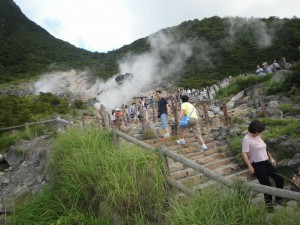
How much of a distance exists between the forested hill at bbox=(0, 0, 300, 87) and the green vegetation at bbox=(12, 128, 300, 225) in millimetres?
27785

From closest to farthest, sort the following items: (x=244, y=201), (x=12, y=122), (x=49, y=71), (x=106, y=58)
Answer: (x=244, y=201)
(x=12, y=122)
(x=49, y=71)
(x=106, y=58)

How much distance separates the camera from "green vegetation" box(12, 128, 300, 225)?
3.54 metres

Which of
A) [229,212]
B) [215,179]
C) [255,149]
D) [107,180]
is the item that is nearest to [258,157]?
[255,149]

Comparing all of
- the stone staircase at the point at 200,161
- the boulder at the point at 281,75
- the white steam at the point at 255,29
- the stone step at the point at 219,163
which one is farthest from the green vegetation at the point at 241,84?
the white steam at the point at 255,29

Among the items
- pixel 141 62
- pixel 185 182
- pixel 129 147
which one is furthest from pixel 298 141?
pixel 141 62

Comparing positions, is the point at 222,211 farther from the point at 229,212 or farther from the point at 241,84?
the point at 241,84

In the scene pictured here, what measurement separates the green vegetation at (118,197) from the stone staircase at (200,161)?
1052 mm

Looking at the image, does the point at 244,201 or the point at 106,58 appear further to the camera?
the point at 106,58

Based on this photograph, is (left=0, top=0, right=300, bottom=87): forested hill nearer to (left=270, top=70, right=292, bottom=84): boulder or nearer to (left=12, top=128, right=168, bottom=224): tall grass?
(left=270, top=70, right=292, bottom=84): boulder

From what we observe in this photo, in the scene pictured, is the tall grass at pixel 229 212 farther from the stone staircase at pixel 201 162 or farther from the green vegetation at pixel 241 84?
the green vegetation at pixel 241 84

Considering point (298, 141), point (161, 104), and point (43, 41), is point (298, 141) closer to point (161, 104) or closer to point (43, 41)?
point (161, 104)

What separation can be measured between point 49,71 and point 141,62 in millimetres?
13790

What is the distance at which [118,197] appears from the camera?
187 inches

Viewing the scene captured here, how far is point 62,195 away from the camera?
5.86 meters
